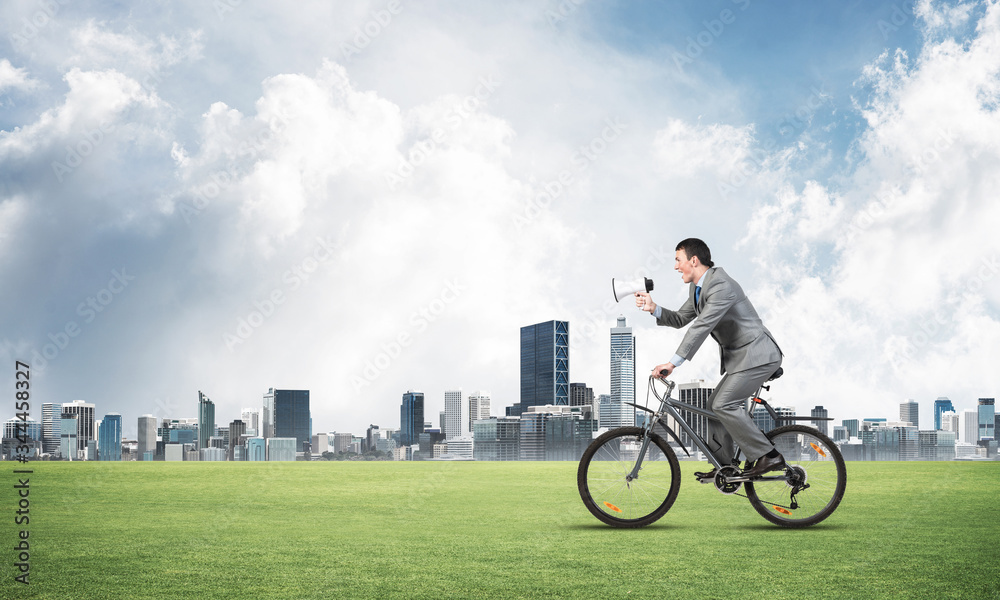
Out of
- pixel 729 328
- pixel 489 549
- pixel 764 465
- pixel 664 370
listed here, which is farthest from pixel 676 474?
pixel 489 549

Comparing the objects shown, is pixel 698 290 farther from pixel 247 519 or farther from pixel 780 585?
pixel 247 519

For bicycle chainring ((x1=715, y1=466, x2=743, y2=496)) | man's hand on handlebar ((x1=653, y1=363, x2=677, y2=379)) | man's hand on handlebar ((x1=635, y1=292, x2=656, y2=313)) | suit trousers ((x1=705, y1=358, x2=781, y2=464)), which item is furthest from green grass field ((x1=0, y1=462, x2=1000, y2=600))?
man's hand on handlebar ((x1=635, y1=292, x2=656, y2=313))

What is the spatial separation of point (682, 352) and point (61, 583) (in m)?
5.47

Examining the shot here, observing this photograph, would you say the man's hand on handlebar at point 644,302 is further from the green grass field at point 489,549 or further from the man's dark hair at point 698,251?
the green grass field at point 489,549

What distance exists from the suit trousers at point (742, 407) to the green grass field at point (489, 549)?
810mm

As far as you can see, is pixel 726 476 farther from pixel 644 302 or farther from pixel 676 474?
pixel 644 302

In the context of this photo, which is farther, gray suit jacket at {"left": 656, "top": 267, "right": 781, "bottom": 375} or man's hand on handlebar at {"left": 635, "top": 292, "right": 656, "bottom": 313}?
man's hand on handlebar at {"left": 635, "top": 292, "right": 656, "bottom": 313}

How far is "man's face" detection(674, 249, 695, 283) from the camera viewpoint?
7.96 meters

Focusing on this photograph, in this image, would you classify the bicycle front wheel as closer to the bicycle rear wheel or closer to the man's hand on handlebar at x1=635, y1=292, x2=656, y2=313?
the bicycle rear wheel

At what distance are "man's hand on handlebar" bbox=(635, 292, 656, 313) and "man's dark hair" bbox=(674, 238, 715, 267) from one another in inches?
23.9

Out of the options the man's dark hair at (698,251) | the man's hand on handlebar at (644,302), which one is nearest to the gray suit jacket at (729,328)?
the man's dark hair at (698,251)

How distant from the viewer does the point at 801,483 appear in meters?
7.83

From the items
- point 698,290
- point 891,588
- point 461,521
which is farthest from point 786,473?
point 461,521

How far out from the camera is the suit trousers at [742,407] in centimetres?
747
